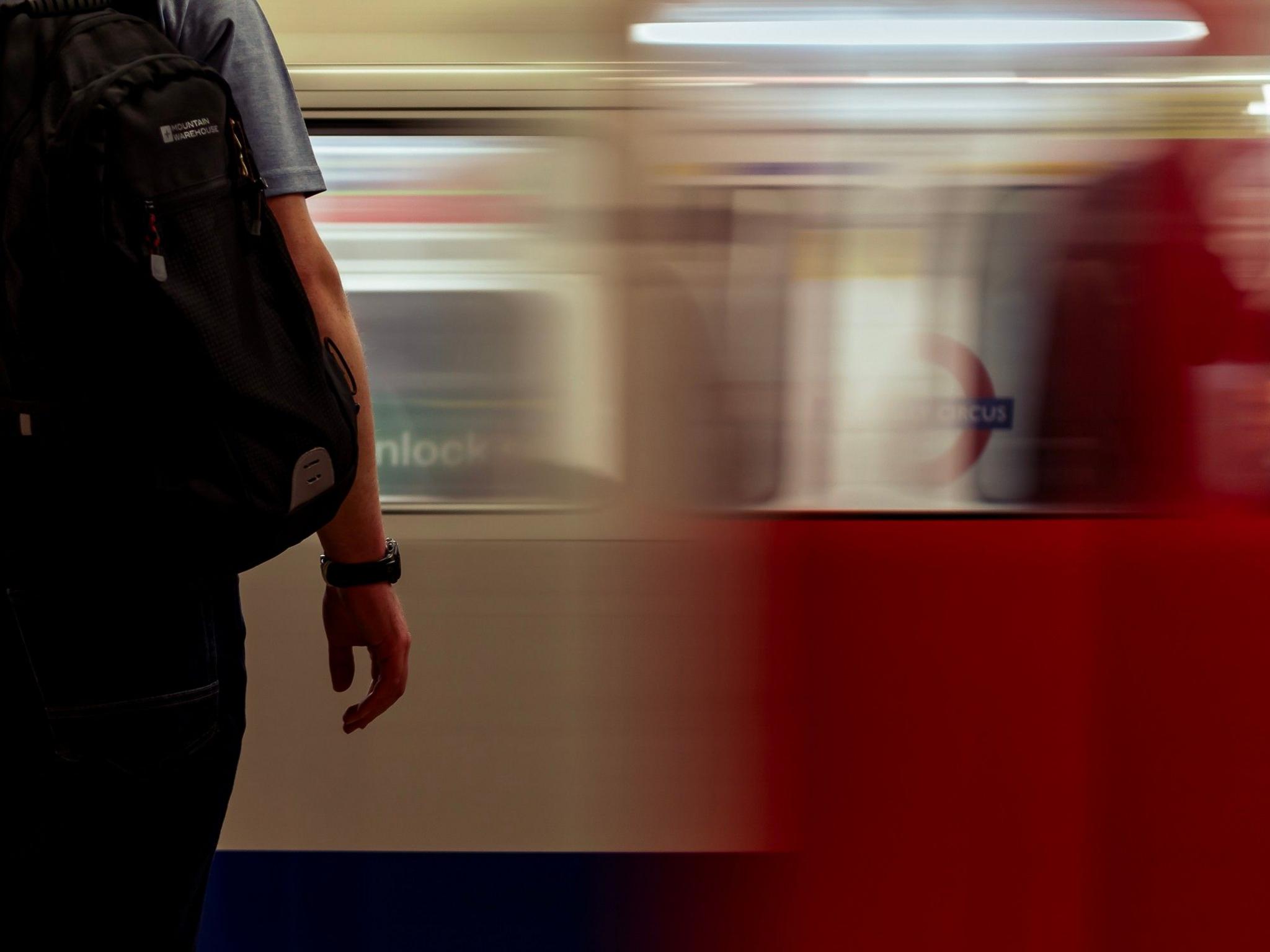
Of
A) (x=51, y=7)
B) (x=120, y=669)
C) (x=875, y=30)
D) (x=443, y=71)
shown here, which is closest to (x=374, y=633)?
(x=120, y=669)

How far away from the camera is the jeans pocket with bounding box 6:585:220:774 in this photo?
44.9 inches

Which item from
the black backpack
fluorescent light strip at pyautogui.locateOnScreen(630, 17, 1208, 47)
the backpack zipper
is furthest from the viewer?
fluorescent light strip at pyautogui.locateOnScreen(630, 17, 1208, 47)

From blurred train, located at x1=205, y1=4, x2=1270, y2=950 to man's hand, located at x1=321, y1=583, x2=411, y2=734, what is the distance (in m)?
0.67

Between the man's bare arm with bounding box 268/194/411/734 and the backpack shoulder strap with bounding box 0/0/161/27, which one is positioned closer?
the backpack shoulder strap with bounding box 0/0/161/27

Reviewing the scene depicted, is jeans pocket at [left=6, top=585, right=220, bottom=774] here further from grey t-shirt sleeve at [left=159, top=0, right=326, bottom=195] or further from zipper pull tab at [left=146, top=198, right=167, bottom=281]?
grey t-shirt sleeve at [left=159, top=0, right=326, bottom=195]

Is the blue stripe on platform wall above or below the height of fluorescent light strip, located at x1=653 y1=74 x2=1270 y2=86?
below

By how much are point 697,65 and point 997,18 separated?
525 millimetres

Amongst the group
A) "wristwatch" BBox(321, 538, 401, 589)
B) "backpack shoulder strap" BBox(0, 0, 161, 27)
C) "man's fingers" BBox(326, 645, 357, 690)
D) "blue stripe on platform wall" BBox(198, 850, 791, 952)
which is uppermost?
"backpack shoulder strap" BBox(0, 0, 161, 27)

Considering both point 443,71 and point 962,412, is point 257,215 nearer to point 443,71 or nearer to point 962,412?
point 443,71

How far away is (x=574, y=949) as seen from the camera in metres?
2.16

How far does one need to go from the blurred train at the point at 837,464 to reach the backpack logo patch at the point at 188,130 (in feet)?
3.25

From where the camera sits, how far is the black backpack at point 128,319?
3.50 feet

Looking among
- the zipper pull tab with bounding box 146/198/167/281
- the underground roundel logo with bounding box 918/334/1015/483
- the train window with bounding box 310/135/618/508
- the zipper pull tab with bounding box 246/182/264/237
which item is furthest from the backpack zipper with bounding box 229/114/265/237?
the underground roundel logo with bounding box 918/334/1015/483

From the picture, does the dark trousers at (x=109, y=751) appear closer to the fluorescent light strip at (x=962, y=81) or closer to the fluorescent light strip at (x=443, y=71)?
the fluorescent light strip at (x=443, y=71)
